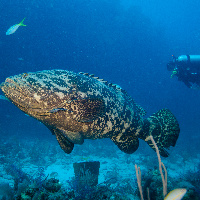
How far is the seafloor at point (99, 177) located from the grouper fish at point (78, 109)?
4.15 ft

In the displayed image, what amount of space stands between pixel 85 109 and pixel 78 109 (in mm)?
119

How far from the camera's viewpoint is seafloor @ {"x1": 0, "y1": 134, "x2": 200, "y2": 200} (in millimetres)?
3567

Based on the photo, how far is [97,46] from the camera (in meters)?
53.4

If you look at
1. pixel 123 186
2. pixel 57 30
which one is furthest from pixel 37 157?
pixel 57 30

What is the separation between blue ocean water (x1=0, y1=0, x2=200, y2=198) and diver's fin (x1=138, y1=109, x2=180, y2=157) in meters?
19.9

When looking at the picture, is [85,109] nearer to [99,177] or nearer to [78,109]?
[78,109]

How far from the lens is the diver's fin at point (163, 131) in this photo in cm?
315

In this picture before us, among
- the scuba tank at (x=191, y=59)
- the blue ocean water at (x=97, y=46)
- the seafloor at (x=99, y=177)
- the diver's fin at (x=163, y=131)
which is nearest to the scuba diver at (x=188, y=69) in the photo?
the scuba tank at (x=191, y=59)

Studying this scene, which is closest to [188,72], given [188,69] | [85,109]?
[188,69]

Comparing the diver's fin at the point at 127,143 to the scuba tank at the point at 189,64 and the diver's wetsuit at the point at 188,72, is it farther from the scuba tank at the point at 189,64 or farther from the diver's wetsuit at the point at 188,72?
the diver's wetsuit at the point at 188,72

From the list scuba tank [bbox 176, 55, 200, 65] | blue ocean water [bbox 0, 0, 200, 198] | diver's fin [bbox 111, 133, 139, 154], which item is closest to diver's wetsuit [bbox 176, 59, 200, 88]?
scuba tank [bbox 176, 55, 200, 65]

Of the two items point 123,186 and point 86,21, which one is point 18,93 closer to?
point 123,186

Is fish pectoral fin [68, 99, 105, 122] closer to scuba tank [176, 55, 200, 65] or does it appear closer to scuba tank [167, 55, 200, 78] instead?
scuba tank [167, 55, 200, 78]

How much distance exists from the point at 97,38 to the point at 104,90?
174ft
